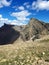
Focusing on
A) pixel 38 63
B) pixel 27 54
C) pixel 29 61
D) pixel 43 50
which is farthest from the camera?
pixel 43 50

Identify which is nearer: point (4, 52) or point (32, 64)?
point (32, 64)

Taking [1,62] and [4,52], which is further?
[4,52]

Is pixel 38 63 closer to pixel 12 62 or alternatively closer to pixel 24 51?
pixel 12 62

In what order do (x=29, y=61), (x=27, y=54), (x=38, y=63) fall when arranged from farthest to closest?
(x=27, y=54)
(x=29, y=61)
(x=38, y=63)

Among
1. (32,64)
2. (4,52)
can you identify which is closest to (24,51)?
(4,52)

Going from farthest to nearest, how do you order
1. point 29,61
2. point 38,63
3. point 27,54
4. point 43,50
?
1. point 43,50
2. point 27,54
3. point 29,61
4. point 38,63

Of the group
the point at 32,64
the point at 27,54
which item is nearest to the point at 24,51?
the point at 27,54

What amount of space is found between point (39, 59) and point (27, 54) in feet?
15.8

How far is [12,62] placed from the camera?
40.1 meters

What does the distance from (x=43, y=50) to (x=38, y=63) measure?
1066 centimetres

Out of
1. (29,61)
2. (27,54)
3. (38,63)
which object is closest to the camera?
(38,63)

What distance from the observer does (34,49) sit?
48.0 metres

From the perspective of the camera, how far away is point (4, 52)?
163 ft

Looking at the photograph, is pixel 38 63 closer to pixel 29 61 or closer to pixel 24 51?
pixel 29 61
